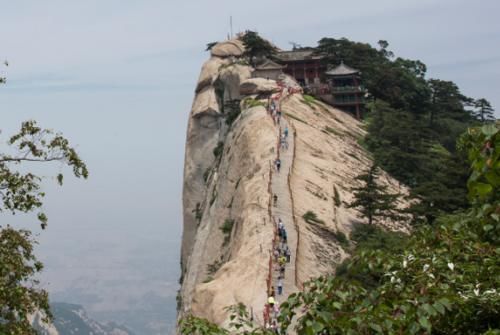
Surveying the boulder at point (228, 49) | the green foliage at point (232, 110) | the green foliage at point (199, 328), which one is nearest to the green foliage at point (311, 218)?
the green foliage at point (199, 328)

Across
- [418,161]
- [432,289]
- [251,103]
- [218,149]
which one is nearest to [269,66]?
[218,149]

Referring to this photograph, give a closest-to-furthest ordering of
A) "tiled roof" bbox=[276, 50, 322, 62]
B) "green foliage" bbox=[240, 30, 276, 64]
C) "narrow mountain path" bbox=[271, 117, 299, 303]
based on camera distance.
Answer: "narrow mountain path" bbox=[271, 117, 299, 303]
"green foliage" bbox=[240, 30, 276, 64]
"tiled roof" bbox=[276, 50, 322, 62]

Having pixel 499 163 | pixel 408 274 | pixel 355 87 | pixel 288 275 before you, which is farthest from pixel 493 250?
pixel 355 87

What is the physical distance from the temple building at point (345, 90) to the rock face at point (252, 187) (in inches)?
106

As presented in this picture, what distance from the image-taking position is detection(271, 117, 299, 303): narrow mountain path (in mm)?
27422

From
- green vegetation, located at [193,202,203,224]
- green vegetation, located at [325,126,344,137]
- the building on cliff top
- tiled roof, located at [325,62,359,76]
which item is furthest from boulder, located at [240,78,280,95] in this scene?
green vegetation, located at [193,202,203,224]

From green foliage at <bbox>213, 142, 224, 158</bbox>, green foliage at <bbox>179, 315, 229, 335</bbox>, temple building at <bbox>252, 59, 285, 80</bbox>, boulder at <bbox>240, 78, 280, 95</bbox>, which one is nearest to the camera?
green foliage at <bbox>179, 315, 229, 335</bbox>

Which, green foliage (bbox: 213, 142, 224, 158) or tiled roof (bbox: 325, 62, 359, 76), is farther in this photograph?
tiled roof (bbox: 325, 62, 359, 76)

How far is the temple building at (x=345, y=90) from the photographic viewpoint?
64688 mm

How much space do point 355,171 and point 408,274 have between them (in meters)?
36.9

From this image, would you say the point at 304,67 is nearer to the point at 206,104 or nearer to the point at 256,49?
the point at 256,49

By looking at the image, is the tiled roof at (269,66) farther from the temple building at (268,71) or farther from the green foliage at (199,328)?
the green foliage at (199,328)

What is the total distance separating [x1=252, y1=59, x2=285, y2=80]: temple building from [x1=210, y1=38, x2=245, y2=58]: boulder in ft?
28.1

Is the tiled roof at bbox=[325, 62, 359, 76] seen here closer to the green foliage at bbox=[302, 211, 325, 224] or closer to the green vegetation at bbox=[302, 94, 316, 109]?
the green vegetation at bbox=[302, 94, 316, 109]
